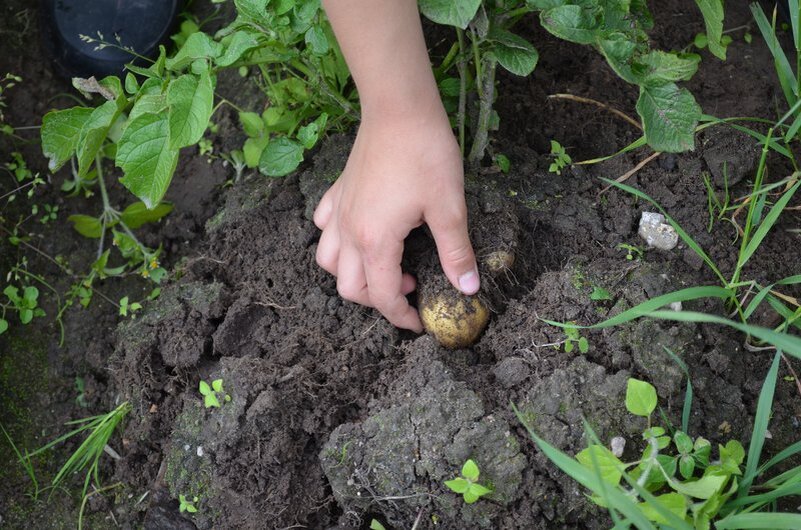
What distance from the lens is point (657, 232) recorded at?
5.74 ft

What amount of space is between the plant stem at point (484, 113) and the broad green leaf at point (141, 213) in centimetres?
89

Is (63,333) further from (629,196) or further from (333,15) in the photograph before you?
(629,196)

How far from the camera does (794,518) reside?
1204mm

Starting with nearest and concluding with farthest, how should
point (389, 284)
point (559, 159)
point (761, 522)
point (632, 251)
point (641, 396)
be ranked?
point (761, 522) < point (641, 396) < point (389, 284) < point (632, 251) < point (559, 159)

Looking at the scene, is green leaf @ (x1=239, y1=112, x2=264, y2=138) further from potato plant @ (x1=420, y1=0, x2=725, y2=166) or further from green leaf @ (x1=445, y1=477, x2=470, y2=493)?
green leaf @ (x1=445, y1=477, x2=470, y2=493)

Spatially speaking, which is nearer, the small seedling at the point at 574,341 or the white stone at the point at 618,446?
the white stone at the point at 618,446

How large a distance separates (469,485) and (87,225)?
1.35 meters

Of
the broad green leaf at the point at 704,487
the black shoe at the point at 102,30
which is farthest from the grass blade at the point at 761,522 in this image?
the black shoe at the point at 102,30

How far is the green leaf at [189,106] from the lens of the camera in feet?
4.85

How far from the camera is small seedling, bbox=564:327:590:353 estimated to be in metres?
1.56

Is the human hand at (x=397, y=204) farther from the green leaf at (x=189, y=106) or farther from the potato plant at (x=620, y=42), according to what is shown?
the green leaf at (x=189, y=106)

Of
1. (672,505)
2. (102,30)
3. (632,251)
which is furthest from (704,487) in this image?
(102,30)

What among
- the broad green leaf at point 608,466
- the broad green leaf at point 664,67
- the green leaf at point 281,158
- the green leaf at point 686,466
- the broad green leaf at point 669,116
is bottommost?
the green leaf at point 686,466

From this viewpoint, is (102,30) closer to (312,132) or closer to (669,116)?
(312,132)
